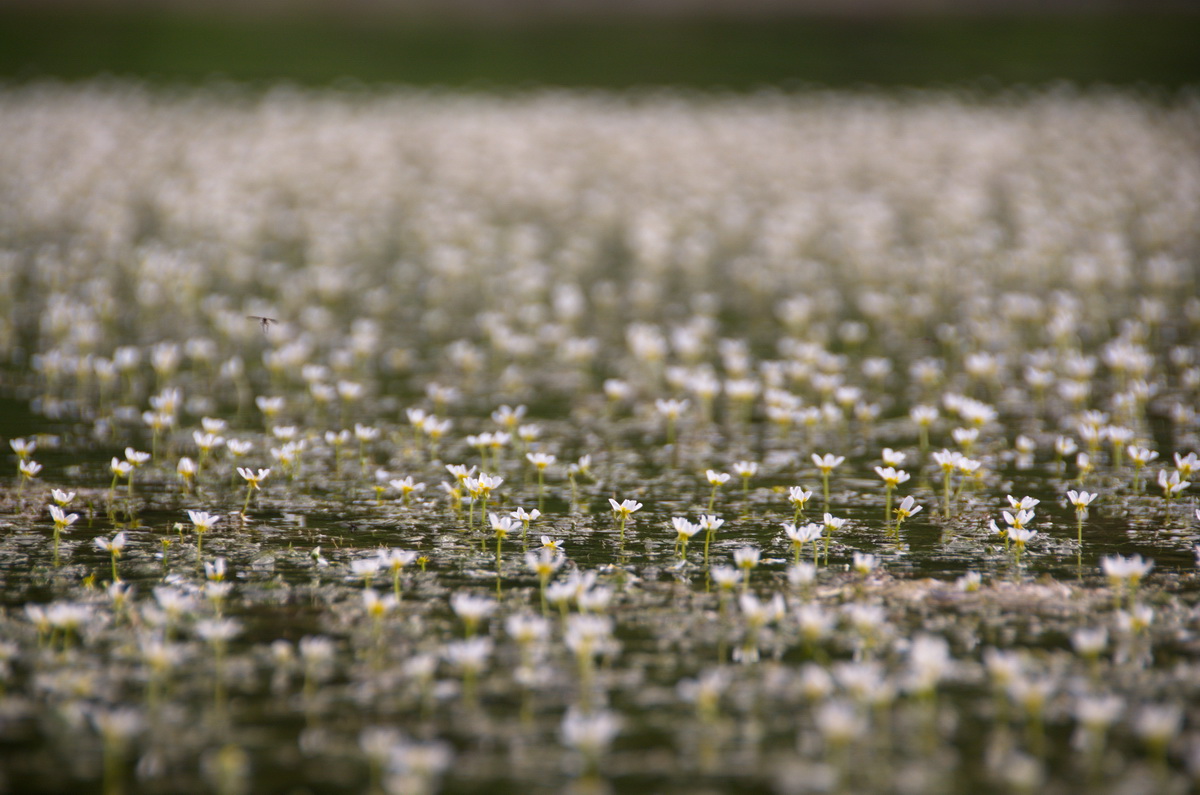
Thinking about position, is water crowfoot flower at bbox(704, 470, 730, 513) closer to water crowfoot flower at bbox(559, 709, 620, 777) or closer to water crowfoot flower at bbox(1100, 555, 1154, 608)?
water crowfoot flower at bbox(1100, 555, 1154, 608)

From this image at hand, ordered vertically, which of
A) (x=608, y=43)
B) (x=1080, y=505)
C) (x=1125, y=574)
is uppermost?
(x=608, y=43)

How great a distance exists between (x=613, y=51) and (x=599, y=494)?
24.8 m

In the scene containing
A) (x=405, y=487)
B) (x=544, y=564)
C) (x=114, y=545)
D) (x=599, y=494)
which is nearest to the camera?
(x=544, y=564)

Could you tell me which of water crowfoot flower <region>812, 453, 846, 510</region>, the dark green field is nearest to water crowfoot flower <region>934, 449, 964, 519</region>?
water crowfoot flower <region>812, 453, 846, 510</region>

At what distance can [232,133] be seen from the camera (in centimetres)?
1980

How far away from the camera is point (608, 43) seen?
97.9 ft

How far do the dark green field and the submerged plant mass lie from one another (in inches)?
509

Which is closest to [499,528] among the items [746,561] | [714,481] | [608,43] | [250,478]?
[746,561]

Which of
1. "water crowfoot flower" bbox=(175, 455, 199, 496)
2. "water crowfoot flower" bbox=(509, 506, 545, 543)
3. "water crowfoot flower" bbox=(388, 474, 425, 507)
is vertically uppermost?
"water crowfoot flower" bbox=(175, 455, 199, 496)

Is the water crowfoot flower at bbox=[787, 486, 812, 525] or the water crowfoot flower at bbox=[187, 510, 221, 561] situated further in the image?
the water crowfoot flower at bbox=[787, 486, 812, 525]

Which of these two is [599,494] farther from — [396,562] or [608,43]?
[608,43]

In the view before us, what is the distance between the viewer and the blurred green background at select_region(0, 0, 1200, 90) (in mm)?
26375

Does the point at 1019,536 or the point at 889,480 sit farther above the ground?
the point at 889,480

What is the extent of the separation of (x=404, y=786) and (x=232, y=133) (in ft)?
60.5
